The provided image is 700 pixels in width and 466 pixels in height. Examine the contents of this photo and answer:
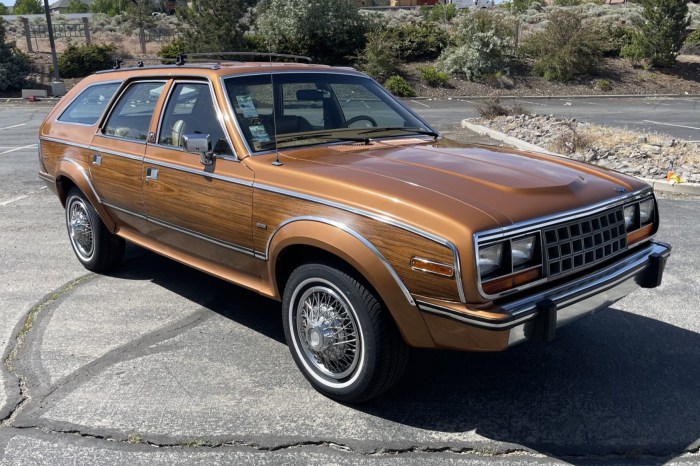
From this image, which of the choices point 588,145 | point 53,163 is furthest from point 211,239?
point 588,145

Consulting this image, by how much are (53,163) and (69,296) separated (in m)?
1.43

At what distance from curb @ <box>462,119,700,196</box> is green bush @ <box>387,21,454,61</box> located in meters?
16.8

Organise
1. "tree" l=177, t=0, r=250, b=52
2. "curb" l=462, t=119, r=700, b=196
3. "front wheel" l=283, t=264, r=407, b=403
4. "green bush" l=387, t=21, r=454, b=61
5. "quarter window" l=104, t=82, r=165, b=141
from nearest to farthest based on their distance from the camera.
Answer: "front wheel" l=283, t=264, r=407, b=403 < "quarter window" l=104, t=82, r=165, b=141 < "curb" l=462, t=119, r=700, b=196 < "tree" l=177, t=0, r=250, b=52 < "green bush" l=387, t=21, r=454, b=61

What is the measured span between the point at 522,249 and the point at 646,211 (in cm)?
127

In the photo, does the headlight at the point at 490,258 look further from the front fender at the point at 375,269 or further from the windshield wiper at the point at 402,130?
the windshield wiper at the point at 402,130

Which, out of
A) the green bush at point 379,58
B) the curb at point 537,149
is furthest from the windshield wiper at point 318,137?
the green bush at point 379,58

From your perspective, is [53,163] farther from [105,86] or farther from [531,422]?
[531,422]

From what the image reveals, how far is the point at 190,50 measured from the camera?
2975 cm

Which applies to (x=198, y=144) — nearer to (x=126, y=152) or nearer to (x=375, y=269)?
(x=126, y=152)

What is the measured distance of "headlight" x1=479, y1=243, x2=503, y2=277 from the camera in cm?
307

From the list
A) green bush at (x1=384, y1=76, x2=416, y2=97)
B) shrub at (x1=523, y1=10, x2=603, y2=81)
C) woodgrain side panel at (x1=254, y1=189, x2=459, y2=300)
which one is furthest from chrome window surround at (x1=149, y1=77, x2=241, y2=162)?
shrub at (x1=523, y1=10, x2=603, y2=81)

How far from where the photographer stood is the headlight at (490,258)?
3.07 m

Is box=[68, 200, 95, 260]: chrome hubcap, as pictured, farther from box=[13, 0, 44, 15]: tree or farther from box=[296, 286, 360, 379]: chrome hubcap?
box=[13, 0, 44, 15]: tree

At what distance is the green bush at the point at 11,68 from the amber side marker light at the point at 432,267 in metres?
31.1
